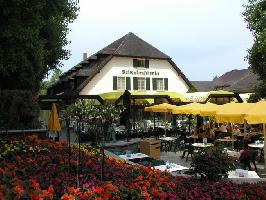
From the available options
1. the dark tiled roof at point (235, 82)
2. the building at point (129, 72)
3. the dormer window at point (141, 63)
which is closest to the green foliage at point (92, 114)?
the dark tiled roof at point (235, 82)

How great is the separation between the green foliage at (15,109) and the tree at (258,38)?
16.2 metres

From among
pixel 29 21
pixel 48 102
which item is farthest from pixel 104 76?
pixel 29 21

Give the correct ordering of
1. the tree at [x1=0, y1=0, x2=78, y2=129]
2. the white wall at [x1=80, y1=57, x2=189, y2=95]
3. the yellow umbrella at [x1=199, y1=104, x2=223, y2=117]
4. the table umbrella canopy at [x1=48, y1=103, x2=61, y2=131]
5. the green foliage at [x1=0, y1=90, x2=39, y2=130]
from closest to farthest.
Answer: the table umbrella canopy at [x1=48, y1=103, x2=61, y2=131] → the tree at [x1=0, y1=0, x2=78, y2=129] → the green foliage at [x1=0, y1=90, x2=39, y2=130] → the yellow umbrella at [x1=199, y1=104, x2=223, y2=117] → the white wall at [x1=80, y1=57, x2=189, y2=95]

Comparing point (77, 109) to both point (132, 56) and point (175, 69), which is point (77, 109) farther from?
point (175, 69)

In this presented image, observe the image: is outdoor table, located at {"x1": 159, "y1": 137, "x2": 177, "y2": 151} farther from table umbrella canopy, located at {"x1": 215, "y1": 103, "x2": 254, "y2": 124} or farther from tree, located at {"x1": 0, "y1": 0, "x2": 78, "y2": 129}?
tree, located at {"x1": 0, "y1": 0, "x2": 78, "y2": 129}

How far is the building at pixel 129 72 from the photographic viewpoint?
42975 mm

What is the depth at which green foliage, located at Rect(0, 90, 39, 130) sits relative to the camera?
58.9 ft

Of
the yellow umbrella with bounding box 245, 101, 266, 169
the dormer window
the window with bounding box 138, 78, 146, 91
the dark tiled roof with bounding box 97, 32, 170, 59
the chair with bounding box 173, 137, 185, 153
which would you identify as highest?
the dark tiled roof with bounding box 97, 32, 170, 59

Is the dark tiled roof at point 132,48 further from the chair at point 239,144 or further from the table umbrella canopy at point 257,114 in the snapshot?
the table umbrella canopy at point 257,114

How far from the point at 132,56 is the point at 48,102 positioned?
16.9 m

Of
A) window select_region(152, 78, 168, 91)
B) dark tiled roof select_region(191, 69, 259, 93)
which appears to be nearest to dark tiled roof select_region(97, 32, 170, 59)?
window select_region(152, 78, 168, 91)

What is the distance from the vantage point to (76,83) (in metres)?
45.1

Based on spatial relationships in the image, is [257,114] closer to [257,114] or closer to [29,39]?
[257,114]

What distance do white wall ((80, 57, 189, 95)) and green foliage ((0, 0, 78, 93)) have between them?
41.9 ft
